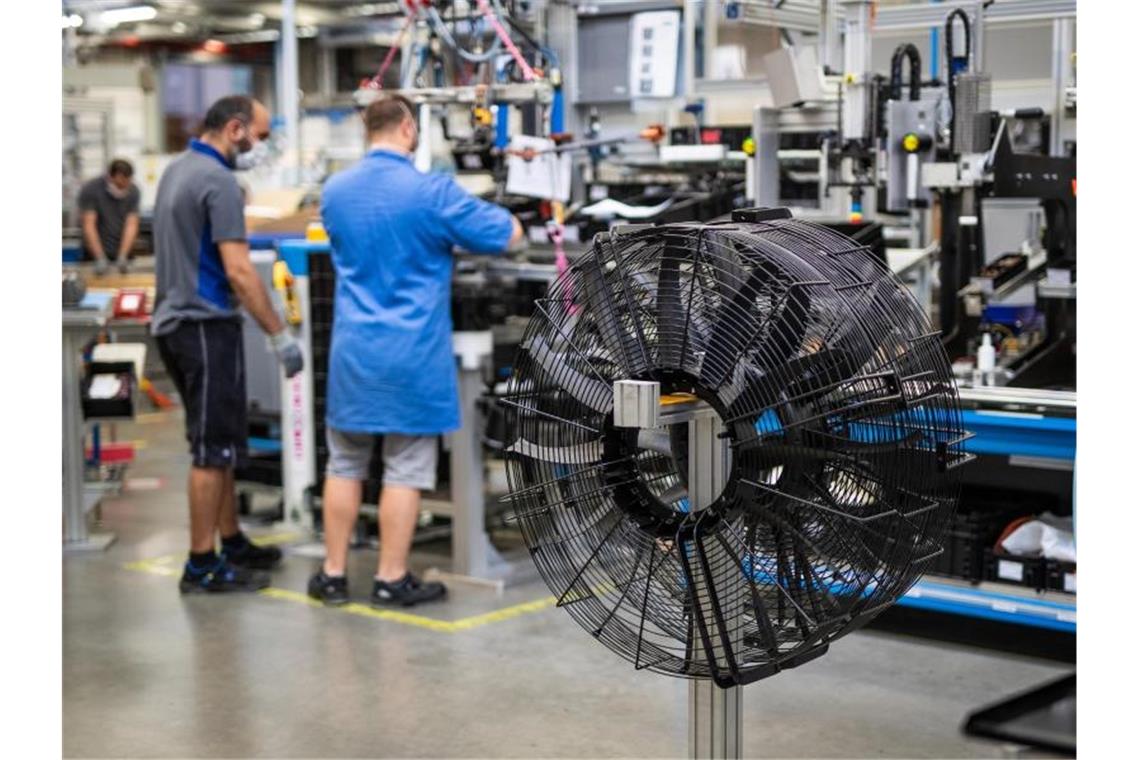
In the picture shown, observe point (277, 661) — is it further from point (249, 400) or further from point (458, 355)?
point (249, 400)

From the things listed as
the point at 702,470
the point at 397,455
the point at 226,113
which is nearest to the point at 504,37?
the point at 226,113

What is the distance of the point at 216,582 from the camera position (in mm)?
5234

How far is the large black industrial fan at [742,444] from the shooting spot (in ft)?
6.71

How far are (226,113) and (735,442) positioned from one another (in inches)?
139

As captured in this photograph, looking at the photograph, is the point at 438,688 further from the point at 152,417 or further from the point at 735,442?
the point at 152,417

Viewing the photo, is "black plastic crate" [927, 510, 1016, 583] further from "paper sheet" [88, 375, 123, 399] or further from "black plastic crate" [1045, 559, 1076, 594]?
"paper sheet" [88, 375, 123, 399]

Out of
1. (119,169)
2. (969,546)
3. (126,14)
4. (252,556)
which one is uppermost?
(126,14)

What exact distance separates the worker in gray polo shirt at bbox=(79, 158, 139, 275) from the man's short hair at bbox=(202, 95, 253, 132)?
6.52m

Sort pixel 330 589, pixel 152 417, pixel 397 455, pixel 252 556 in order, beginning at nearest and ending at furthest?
pixel 397 455, pixel 330 589, pixel 252 556, pixel 152 417

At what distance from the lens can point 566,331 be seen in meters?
2.32

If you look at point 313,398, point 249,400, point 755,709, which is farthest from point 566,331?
point 249,400

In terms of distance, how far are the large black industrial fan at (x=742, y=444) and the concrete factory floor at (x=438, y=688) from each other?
154 cm

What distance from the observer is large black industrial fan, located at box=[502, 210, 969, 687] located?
204 cm
